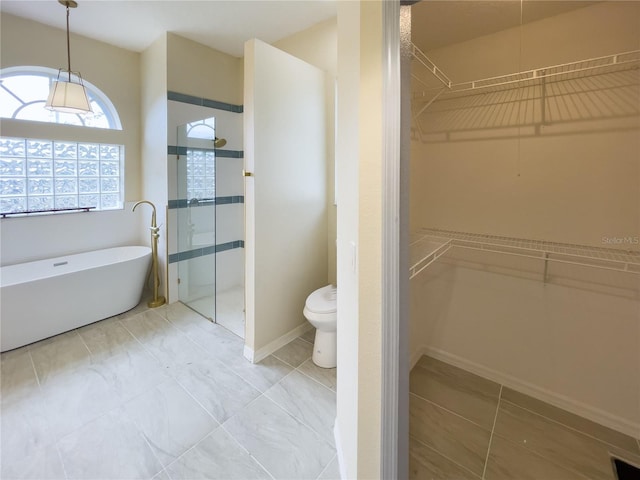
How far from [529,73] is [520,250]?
1043mm

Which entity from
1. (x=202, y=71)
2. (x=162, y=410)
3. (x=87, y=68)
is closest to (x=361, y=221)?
(x=162, y=410)

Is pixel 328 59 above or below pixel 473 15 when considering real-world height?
above

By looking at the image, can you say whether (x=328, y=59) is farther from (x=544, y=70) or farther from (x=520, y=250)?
(x=520, y=250)

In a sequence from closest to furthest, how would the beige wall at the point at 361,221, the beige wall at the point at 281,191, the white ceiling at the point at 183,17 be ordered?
the beige wall at the point at 361,221
the beige wall at the point at 281,191
the white ceiling at the point at 183,17

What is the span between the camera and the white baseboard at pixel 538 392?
1717 millimetres

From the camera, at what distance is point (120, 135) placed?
345 cm

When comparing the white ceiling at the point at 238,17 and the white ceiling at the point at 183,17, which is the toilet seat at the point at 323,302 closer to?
the white ceiling at the point at 238,17

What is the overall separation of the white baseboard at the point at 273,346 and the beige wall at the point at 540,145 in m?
1.34

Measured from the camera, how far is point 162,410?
1.86 metres

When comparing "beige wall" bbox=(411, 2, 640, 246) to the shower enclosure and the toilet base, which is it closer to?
the toilet base

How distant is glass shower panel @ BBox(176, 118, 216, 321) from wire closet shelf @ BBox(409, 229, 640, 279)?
2.08 meters

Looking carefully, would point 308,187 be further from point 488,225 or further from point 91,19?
point 91,19

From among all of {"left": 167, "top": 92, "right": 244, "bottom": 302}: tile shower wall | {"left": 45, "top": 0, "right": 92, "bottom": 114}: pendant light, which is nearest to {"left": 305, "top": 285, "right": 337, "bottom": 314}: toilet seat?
{"left": 167, "top": 92, "right": 244, "bottom": 302}: tile shower wall

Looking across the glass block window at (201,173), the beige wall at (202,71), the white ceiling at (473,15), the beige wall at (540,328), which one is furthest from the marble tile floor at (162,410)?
the beige wall at (202,71)
